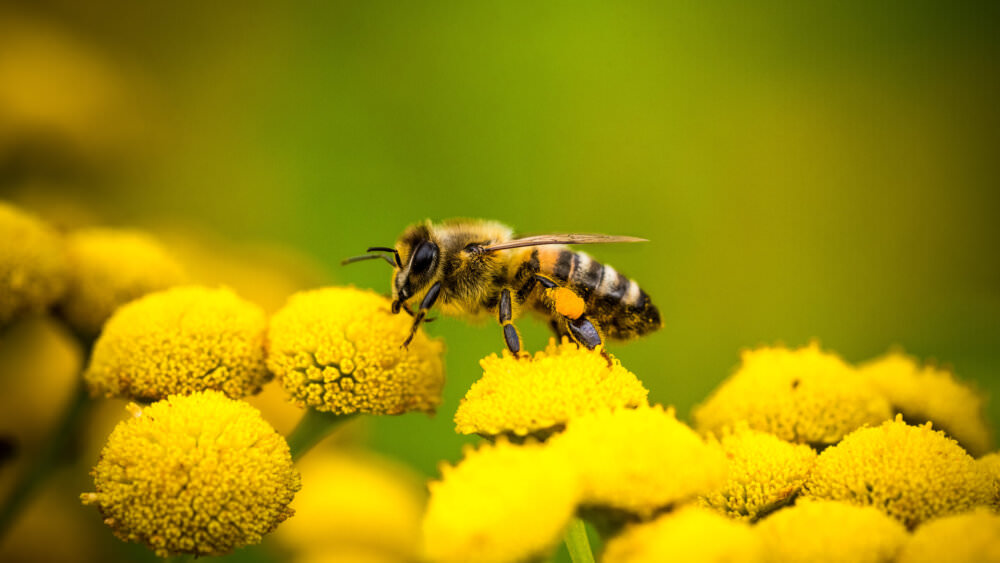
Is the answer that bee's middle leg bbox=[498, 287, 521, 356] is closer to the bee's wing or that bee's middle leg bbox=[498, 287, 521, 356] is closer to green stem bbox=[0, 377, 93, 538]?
the bee's wing

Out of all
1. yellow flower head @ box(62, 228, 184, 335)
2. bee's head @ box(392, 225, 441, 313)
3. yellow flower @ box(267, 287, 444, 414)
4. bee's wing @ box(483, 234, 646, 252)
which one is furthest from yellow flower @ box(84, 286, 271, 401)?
bee's wing @ box(483, 234, 646, 252)

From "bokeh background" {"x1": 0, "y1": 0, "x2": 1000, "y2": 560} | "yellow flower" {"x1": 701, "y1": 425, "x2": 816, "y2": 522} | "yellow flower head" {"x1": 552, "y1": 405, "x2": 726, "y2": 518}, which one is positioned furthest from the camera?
"bokeh background" {"x1": 0, "y1": 0, "x2": 1000, "y2": 560}

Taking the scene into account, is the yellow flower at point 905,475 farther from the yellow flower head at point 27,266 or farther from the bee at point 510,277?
the yellow flower head at point 27,266

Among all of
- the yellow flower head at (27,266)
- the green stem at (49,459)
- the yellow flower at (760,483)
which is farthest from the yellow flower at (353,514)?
the yellow flower at (760,483)

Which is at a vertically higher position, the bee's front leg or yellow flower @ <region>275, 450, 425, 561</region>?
the bee's front leg

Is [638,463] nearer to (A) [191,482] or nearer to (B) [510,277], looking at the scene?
(A) [191,482]

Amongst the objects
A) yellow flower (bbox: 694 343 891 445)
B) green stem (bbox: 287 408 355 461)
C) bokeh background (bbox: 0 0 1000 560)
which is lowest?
green stem (bbox: 287 408 355 461)
